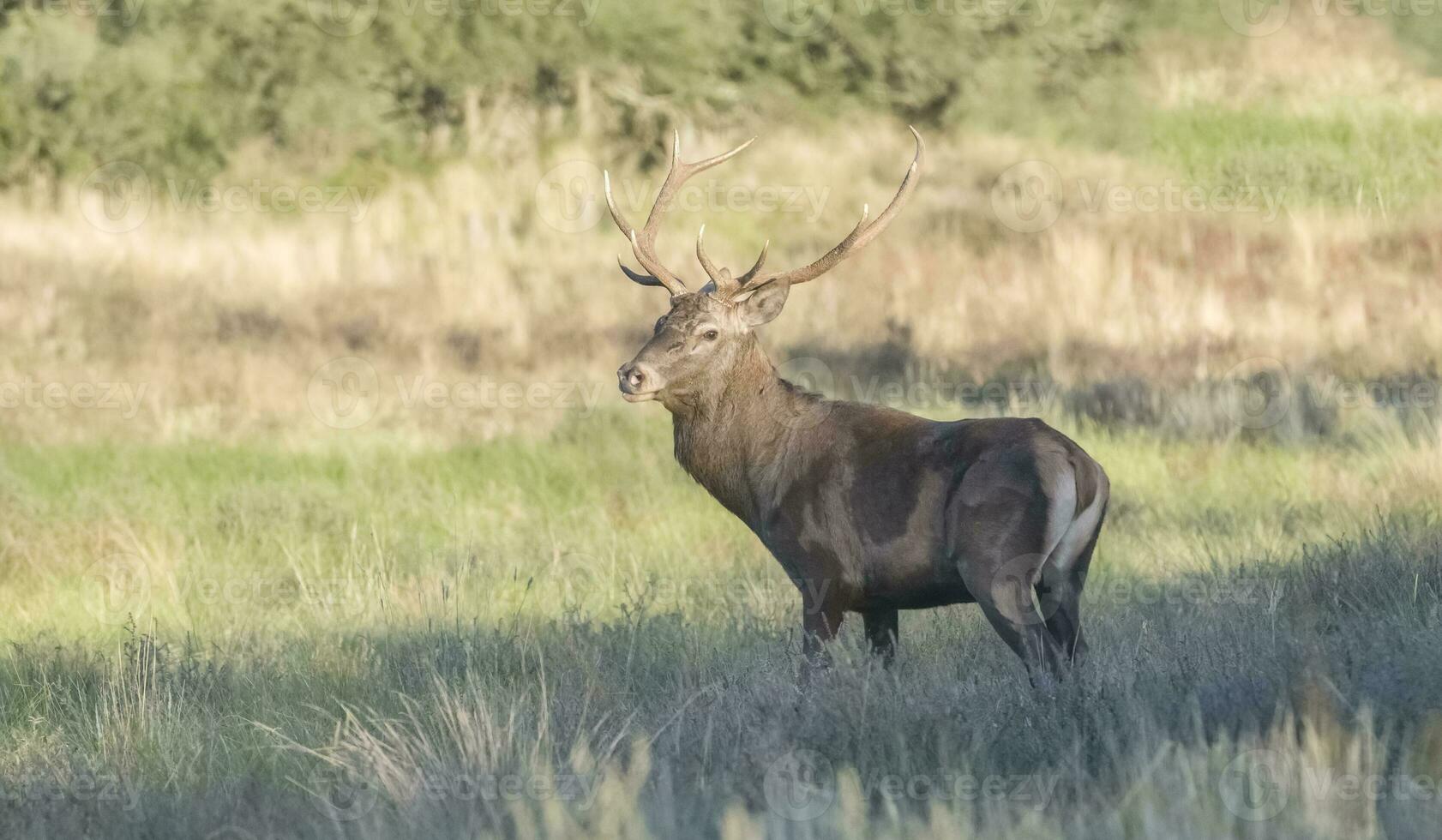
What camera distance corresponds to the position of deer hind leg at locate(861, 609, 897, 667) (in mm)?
7090

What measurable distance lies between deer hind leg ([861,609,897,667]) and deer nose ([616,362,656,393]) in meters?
1.27

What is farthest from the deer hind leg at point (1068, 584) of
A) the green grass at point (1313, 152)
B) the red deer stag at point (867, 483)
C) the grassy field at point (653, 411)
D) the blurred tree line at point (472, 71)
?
the blurred tree line at point (472, 71)

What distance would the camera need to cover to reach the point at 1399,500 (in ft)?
33.0

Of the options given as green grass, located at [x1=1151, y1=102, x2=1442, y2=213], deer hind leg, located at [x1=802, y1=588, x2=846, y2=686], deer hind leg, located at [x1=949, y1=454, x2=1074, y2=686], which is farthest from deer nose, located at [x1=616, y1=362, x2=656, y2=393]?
green grass, located at [x1=1151, y1=102, x2=1442, y2=213]

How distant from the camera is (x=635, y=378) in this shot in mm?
7066

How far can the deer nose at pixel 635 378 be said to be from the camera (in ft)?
23.1

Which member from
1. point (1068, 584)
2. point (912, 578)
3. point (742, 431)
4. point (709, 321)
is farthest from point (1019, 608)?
point (709, 321)

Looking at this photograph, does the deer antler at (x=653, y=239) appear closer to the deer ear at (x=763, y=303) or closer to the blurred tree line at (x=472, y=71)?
the deer ear at (x=763, y=303)

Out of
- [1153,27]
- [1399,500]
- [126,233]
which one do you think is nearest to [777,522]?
[1399,500]

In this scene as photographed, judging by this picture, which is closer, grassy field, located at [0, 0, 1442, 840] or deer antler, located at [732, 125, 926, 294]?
grassy field, located at [0, 0, 1442, 840]

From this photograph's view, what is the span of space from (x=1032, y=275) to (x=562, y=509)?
804cm

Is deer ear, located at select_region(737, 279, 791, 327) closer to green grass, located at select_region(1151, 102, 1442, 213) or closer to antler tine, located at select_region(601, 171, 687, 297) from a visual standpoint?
antler tine, located at select_region(601, 171, 687, 297)

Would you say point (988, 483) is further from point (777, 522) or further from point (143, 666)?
point (143, 666)

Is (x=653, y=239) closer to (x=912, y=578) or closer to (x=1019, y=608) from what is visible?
(x=912, y=578)
